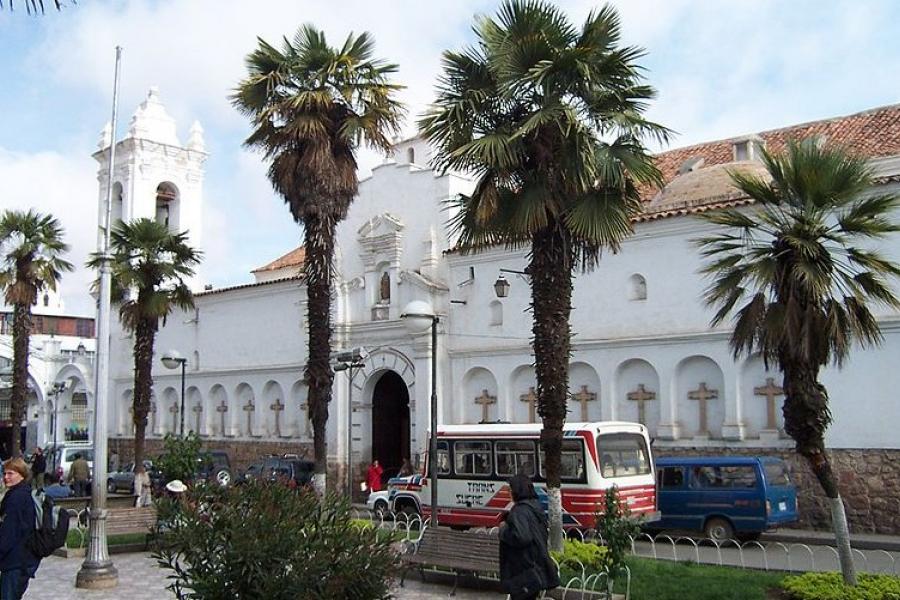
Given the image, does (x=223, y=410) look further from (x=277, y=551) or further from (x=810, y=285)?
(x=277, y=551)

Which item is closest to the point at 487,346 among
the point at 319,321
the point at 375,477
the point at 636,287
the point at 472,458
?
→ the point at 636,287

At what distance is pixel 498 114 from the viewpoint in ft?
50.0

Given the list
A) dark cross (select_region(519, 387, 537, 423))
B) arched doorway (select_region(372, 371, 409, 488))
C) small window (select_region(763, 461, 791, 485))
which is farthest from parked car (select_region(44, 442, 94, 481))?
small window (select_region(763, 461, 791, 485))

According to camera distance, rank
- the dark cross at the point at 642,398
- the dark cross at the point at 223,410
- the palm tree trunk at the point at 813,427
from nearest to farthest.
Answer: the palm tree trunk at the point at 813,427, the dark cross at the point at 642,398, the dark cross at the point at 223,410

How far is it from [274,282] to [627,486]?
60.6 feet

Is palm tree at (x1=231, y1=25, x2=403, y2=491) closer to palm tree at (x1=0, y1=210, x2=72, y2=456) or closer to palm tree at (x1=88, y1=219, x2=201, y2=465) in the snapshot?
palm tree at (x1=88, y1=219, x2=201, y2=465)

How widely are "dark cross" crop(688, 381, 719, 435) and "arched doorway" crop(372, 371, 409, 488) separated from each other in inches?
426

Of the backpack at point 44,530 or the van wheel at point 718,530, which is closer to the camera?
the backpack at point 44,530

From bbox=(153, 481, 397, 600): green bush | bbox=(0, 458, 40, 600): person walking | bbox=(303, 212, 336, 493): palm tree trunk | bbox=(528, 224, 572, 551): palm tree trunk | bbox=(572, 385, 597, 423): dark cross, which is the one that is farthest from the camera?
bbox=(572, 385, 597, 423): dark cross

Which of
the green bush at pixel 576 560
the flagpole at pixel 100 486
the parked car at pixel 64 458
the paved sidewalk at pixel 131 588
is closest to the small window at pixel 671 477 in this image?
the green bush at pixel 576 560

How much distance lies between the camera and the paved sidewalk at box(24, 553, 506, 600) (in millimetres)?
13023

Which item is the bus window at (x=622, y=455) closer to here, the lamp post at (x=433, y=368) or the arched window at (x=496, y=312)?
the lamp post at (x=433, y=368)

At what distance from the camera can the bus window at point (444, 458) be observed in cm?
2209

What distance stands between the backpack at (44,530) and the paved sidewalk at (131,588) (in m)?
3.58
